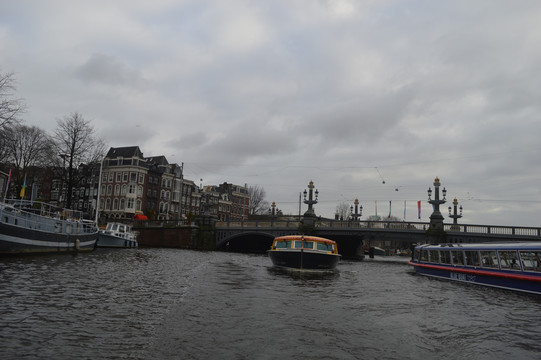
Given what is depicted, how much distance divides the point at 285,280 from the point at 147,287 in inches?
337

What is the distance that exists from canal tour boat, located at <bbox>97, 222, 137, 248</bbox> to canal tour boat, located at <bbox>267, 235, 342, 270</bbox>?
28.6 meters

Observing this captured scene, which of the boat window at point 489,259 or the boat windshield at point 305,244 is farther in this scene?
the boat windshield at point 305,244

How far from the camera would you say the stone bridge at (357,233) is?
42844 millimetres

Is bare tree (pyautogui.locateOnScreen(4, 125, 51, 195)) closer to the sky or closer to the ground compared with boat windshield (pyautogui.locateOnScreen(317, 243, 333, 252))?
closer to the sky

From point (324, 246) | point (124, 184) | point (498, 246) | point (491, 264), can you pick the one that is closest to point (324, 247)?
point (324, 246)

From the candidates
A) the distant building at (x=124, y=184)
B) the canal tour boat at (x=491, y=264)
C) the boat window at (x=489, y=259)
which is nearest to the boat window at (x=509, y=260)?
the canal tour boat at (x=491, y=264)

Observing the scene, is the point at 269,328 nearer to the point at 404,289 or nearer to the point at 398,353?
the point at 398,353

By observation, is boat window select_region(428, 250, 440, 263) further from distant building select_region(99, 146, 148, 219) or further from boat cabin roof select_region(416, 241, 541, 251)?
distant building select_region(99, 146, 148, 219)

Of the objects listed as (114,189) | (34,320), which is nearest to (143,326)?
(34,320)

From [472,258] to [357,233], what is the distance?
2727 centimetres

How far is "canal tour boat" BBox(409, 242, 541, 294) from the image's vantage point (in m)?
19.9

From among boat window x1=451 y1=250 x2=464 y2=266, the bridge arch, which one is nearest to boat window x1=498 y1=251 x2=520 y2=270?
boat window x1=451 y1=250 x2=464 y2=266

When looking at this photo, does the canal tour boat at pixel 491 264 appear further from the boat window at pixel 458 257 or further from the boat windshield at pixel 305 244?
the boat windshield at pixel 305 244

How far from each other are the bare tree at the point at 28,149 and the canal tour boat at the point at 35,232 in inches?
1003
